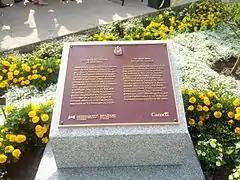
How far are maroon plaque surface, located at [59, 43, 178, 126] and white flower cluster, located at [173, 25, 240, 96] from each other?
1236 mm

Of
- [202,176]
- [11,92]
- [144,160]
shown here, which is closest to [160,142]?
[144,160]

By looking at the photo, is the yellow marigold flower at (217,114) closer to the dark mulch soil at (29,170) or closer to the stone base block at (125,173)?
the dark mulch soil at (29,170)

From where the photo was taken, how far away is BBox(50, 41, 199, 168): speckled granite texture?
322cm

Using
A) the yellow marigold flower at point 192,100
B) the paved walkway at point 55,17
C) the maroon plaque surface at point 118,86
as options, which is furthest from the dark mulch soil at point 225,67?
the paved walkway at point 55,17

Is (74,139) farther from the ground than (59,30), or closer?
farther from the ground

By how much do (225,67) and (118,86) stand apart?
2804mm

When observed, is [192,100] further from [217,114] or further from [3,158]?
[3,158]

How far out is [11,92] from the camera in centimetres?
479

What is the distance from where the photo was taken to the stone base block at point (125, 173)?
3.39 metres

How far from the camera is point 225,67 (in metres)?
5.73

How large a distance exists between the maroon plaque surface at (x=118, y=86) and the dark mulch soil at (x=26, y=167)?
0.89m

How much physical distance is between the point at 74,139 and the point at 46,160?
592 millimetres

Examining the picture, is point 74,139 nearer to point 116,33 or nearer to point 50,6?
point 116,33

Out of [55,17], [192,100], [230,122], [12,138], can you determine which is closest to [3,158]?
[12,138]
